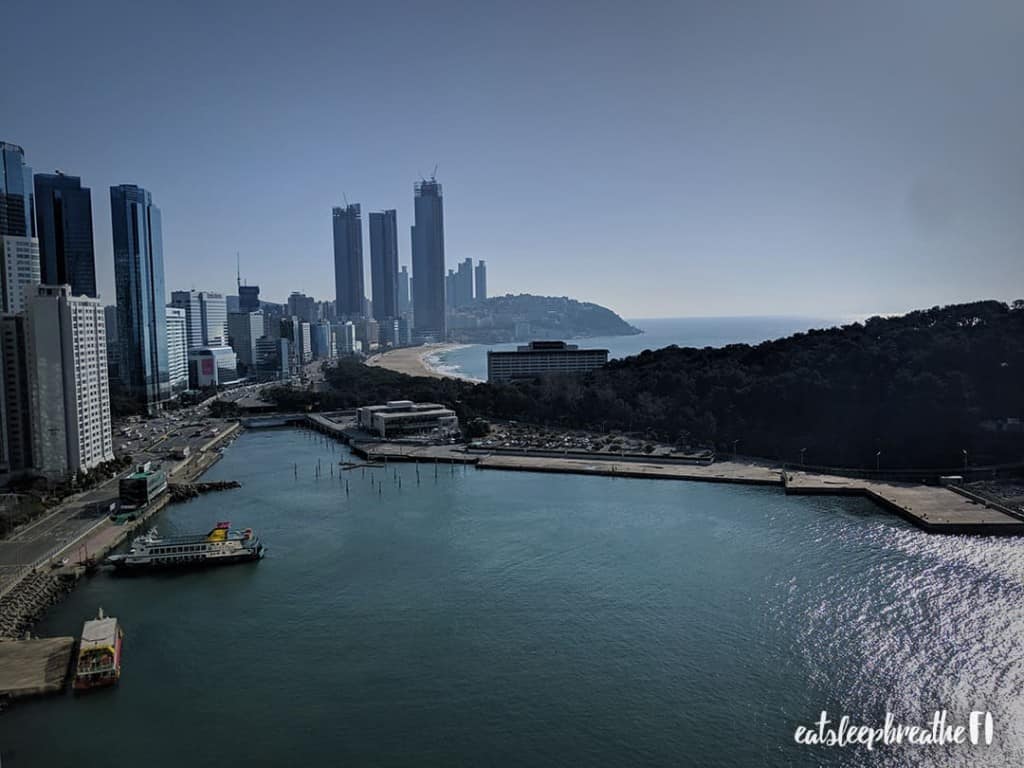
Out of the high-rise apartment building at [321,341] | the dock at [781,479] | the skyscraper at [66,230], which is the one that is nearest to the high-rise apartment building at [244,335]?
the high-rise apartment building at [321,341]

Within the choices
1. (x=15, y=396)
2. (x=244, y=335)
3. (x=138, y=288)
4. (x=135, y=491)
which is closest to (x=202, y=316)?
(x=244, y=335)

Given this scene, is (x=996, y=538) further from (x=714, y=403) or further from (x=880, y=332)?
(x=880, y=332)

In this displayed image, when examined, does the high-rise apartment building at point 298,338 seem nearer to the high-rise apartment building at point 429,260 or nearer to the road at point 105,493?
the road at point 105,493

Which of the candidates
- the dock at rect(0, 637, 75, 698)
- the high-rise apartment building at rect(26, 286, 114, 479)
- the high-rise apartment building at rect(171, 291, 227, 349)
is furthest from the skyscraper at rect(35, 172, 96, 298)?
the dock at rect(0, 637, 75, 698)

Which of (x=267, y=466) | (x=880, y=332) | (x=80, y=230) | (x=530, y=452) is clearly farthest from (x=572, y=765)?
(x=80, y=230)

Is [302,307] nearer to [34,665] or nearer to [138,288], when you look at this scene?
[138,288]
